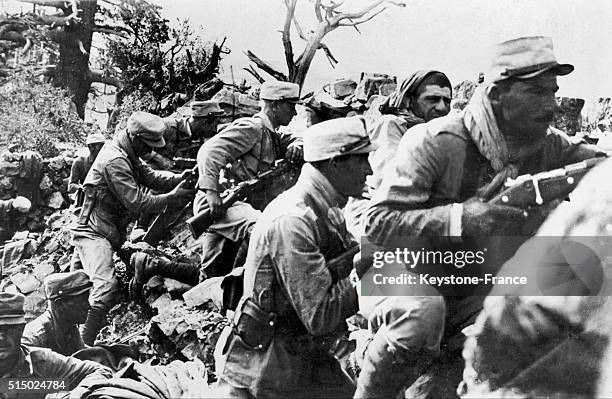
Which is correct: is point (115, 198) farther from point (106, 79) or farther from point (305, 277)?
point (305, 277)

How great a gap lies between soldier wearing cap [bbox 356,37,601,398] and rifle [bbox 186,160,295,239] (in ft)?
3.19

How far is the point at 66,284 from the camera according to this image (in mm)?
5371

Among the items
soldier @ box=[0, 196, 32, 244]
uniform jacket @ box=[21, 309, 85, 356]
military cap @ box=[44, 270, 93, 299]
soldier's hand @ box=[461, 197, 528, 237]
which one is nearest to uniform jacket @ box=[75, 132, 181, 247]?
military cap @ box=[44, 270, 93, 299]

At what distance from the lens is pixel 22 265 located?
19.5ft

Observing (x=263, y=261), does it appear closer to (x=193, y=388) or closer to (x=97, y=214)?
(x=193, y=388)

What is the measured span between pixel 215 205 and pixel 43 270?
1.52m

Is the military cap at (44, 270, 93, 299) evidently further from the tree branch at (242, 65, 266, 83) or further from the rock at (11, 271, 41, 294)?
the tree branch at (242, 65, 266, 83)

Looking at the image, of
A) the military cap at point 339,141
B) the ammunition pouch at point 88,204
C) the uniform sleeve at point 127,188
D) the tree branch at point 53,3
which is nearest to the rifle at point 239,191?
the uniform sleeve at point 127,188

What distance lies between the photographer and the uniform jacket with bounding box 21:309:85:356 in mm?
5297

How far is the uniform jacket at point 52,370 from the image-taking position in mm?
5188

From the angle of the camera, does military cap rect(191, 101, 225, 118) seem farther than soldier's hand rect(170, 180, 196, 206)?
Yes

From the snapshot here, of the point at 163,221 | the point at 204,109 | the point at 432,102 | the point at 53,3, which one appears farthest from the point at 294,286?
the point at 53,3

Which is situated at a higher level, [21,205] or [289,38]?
[289,38]

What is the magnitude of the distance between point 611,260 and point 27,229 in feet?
13.6
